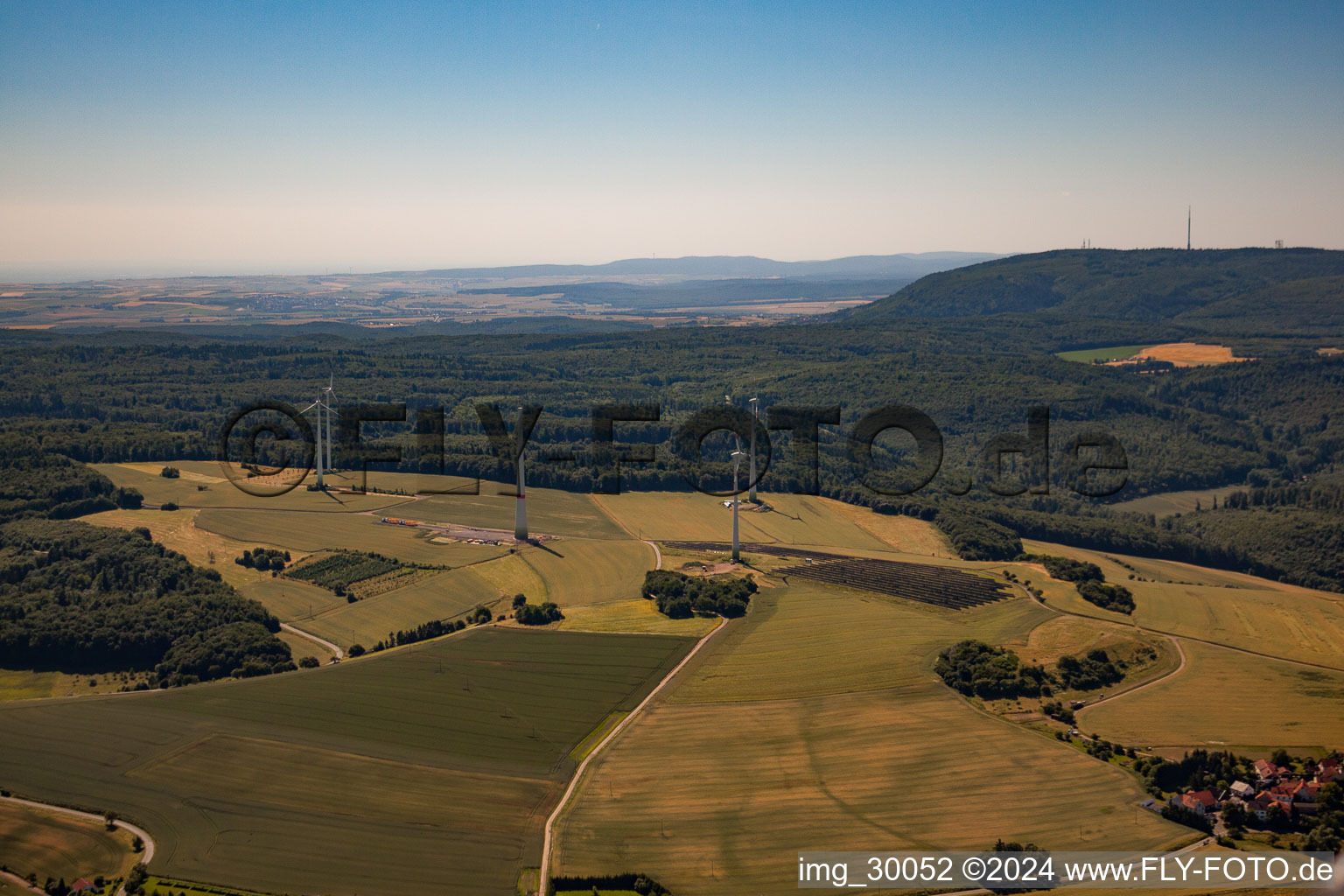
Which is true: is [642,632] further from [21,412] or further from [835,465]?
[21,412]

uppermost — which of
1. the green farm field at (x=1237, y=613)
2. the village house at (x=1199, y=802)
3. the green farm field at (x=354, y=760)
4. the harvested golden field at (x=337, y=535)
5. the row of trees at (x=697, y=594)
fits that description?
the harvested golden field at (x=337, y=535)

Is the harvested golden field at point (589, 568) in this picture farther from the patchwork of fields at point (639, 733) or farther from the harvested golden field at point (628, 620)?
the harvested golden field at point (628, 620)

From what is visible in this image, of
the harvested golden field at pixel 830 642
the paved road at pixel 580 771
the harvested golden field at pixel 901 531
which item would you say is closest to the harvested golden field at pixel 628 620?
the paved road at pixel 580 771

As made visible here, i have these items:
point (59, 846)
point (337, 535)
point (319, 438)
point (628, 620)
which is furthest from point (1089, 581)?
point (319, 438)

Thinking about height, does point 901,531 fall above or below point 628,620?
above

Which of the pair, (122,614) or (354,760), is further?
(122,614)

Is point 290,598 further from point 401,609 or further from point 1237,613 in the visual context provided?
point 1237,613

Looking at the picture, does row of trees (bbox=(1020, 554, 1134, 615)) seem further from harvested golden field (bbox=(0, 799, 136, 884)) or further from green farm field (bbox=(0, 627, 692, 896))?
harvested golden field (bbox=(0, 799, 136, 884))

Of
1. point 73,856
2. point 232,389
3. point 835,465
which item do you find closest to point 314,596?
point 73,856
